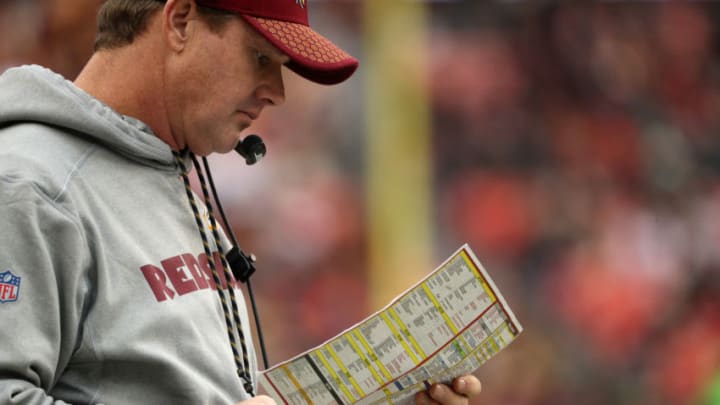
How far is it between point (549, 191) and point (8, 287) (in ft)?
10.8

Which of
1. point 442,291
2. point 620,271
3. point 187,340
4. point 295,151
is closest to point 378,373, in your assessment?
point 442,291

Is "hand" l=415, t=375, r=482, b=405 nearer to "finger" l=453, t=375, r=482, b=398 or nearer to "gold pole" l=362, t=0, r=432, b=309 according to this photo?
"finger" l=453, t=375, r=482, b=398

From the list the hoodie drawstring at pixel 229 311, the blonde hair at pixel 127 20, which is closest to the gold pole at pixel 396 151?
the hoodie drawstring at pixel 229 311

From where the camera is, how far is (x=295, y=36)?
1386 millimetres

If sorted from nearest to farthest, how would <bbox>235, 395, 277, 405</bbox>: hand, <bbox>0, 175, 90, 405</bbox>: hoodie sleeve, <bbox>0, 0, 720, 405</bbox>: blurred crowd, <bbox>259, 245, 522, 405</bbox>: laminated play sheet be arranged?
<bbox>0, 175, 90, 405</bbox>: hoodie sleeve, <bbox>235, 395, 277, 405</bbox>: hand, <bbox>259, 245, 522, 405</bbox>: laminated play sheet, <bbox>0, 0, 720, 405</bbox>: blurred crowd

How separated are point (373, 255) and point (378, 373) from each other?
2.71 meters

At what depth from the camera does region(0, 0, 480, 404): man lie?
1.20 m

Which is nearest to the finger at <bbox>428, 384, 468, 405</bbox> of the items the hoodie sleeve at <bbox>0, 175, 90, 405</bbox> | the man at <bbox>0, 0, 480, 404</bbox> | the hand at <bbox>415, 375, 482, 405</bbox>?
the hand at <bbox>415, 375, 482, 405</bbox>

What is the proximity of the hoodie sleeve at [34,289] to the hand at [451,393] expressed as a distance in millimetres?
507

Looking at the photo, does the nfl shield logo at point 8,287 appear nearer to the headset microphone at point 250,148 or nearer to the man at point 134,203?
the man at point 134,203

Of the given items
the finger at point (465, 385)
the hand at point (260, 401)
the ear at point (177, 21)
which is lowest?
the hand at point (260, 401)

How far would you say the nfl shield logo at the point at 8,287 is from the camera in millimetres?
1181

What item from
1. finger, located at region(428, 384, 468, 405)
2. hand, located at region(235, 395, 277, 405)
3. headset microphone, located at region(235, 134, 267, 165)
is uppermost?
headset microphone, located at region(235, 134, 267, 165)

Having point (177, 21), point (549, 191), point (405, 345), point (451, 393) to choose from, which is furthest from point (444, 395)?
point (549, 191)
